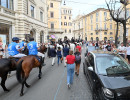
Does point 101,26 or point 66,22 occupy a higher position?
point 66,22

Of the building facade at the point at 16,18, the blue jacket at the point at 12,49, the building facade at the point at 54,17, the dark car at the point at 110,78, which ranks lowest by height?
the dark car at the point at 110,78

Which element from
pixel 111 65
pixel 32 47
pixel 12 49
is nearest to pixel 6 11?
pixel 12 49

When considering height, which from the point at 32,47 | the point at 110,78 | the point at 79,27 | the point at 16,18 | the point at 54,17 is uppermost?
the point at 54,17

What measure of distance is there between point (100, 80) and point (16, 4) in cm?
1901

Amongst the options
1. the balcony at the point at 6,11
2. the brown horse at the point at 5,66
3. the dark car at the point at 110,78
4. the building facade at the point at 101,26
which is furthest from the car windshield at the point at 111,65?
the building facade at the point at 101,26

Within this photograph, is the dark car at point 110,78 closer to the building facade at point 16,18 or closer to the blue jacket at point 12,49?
the blue jacket at point 12,49

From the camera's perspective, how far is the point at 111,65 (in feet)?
13.8

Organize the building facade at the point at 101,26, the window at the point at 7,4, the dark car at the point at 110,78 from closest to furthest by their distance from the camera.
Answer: the dark car at the point at 110,78
the window at the point at 7,4
the building facade at the point at 101,26

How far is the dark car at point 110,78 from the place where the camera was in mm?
3004

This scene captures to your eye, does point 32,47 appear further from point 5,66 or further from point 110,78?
point 110,78

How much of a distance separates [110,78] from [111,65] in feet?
2.94

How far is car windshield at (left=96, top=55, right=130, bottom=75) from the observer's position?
3.91m

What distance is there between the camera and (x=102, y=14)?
5384 cm

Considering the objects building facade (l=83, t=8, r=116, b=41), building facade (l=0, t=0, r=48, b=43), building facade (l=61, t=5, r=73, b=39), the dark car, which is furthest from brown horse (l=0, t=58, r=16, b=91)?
building facade (l=61, t=5, r=73, b=39)
